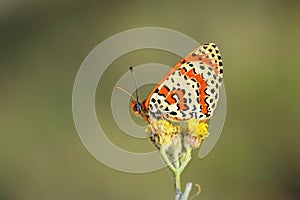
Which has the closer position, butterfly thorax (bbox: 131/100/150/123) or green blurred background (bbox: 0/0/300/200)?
butterfly thorax (bbox: 131/100/150/123)

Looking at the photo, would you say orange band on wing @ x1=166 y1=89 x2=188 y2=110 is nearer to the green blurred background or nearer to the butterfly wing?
the butterfly wing

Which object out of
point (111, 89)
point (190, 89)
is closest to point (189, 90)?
point (190, 89)

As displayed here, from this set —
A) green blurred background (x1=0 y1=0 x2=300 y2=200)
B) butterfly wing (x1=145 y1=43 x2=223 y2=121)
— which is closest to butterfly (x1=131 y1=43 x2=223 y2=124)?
butterfly wing (x1=145 y1=43 x2=223 y2=121)

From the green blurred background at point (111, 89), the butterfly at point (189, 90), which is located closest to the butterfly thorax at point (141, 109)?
the butterfly at point (189, 90)

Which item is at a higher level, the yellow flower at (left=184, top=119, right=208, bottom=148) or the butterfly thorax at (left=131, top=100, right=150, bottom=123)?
the butterfly thorax at (left=131, top=100, right=150, bottom=123)

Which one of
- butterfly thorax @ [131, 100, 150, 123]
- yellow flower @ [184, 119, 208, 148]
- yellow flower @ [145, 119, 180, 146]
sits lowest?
yellow flower @ [184, 119, 208, 148]
